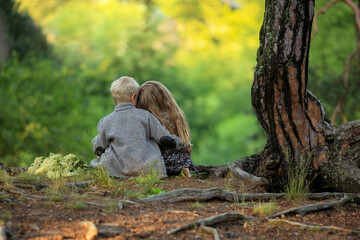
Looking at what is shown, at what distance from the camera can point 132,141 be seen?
5133 millimetres

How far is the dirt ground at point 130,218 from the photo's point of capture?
311 centimetres

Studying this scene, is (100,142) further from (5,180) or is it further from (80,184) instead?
(5,180)

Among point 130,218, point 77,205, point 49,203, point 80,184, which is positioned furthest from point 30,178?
point 130,218

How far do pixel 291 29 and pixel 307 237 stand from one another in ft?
7.58

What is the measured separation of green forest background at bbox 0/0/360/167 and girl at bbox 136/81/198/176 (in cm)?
92

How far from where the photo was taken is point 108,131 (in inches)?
207

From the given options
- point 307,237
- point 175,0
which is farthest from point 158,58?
point 307,237

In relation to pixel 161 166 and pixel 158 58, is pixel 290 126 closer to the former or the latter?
pixel 161 166

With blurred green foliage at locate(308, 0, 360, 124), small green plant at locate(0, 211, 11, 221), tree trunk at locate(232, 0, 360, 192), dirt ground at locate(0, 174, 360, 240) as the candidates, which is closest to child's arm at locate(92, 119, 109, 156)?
dirt ground at locate(0, 174, 360, 240)

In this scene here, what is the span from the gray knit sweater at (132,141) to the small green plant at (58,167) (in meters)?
0.28

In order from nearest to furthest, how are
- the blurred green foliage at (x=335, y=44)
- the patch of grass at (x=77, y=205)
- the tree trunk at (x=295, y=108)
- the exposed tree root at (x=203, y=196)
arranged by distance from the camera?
the patch of grass at (x=77, y=205), the exposed tree root at (x=203, y=196), the tree trunk at (x=295, y=108), the blurred green foliage at (x=335, y=44)

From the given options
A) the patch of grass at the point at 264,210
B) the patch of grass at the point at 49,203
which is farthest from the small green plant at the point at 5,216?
the patch of grass at the point at 264,210

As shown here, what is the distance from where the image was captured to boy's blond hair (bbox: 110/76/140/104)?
5.26m

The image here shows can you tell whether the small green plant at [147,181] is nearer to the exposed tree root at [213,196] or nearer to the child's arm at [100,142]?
the exposed tree root at [213,196]
